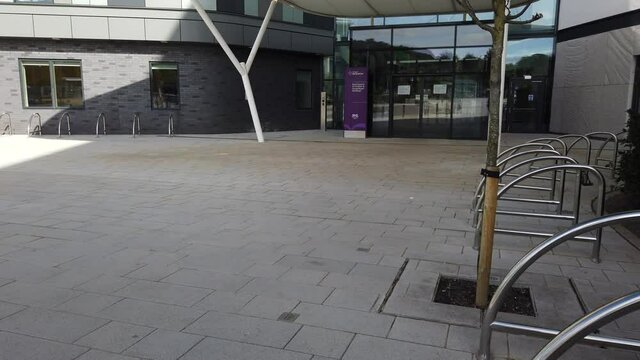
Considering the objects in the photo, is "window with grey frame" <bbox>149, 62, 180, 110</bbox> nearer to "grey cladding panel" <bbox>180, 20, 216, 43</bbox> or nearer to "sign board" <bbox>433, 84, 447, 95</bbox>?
"grey cladding panel" <bbox>180, 20, 216, 43</bbox>

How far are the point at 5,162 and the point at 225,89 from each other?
357 inches

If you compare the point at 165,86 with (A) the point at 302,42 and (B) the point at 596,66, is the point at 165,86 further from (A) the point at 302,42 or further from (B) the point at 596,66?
(B) the point at 596,66

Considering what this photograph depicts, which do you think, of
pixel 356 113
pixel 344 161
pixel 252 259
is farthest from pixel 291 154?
pixel 252 259

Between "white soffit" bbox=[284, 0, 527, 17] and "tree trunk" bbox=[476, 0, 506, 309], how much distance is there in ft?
27.5

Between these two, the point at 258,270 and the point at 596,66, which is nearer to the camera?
the point at 258,270

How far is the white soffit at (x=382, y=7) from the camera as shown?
11492 millimetres

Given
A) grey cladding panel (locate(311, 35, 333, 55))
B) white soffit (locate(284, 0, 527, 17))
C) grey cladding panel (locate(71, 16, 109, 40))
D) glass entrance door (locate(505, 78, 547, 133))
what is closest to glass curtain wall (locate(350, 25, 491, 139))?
glass entrance door (locate(505, 78, 547, 133))

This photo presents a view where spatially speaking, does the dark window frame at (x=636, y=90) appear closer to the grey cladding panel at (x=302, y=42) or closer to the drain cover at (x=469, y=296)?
the grey cladding panel at (x=302, y=42)

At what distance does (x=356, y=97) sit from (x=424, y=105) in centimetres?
235

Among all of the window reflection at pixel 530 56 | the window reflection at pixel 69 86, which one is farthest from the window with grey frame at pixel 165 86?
the window reflection at pixel 530 56

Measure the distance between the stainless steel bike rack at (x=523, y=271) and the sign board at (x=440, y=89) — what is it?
15023mm

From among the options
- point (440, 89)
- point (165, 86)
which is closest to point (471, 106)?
point (440, 89)

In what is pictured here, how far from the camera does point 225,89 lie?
19.0 metres

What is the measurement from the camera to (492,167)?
133 inches
